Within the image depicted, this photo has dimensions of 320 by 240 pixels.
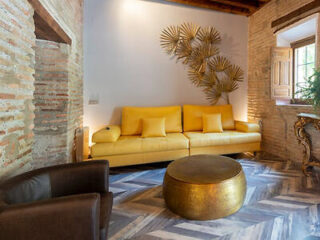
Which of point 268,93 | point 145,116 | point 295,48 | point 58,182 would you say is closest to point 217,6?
point 295,48

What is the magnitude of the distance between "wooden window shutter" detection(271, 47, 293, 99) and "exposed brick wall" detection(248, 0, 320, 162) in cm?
19

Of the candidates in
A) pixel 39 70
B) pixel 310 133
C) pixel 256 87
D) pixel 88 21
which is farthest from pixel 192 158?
pixel 88 21

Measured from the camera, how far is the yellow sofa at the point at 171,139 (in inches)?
110

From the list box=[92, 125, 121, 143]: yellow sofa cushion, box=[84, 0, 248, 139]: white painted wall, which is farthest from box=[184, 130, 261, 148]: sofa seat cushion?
box=[92, 125, 121, 143]: yellow sofa cushion

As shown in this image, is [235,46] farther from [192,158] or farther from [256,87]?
[192,158]

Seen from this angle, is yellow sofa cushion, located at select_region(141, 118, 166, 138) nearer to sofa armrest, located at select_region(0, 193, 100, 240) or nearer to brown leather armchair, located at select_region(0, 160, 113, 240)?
brown leather armchair, located at select_region(0, 160, 113, 240)

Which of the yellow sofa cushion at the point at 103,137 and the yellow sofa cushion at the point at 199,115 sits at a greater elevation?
the yellow sofa cushion at the point at 199,115

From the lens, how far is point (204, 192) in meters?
1.59

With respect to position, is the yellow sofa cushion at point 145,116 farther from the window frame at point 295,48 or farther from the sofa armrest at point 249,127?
the window frame at point 295,48

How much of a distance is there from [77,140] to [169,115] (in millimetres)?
1759

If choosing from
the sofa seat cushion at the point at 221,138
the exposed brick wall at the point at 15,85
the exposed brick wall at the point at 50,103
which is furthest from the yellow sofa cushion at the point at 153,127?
the exposed brick wall at the point at 15,85

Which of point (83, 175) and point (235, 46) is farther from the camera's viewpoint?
point (235, 46)

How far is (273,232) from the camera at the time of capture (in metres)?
1.52

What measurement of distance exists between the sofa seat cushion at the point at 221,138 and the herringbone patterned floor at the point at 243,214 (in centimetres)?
74
